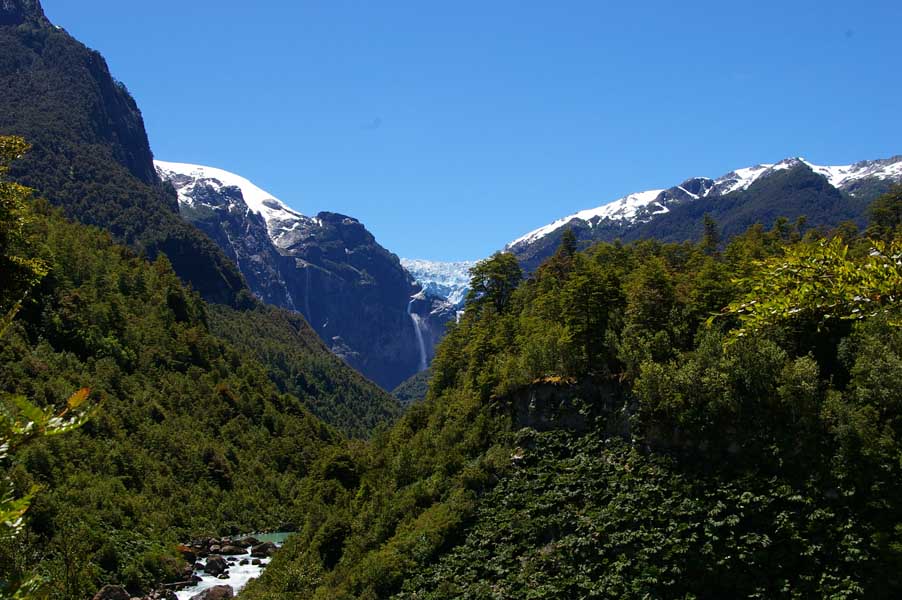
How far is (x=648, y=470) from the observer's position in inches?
Answer: 1433

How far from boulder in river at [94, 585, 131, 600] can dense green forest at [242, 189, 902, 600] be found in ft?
32.5

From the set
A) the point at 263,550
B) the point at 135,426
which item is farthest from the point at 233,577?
the point at 135,426

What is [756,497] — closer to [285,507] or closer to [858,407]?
[858,407]

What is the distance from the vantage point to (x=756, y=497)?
3062 cm

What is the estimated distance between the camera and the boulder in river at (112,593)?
52.2 meters

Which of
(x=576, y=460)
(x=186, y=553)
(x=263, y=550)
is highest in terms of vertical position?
(x=576, y=460)

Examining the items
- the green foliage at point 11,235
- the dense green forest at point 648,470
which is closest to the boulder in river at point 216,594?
the dense green forest at point 648,470

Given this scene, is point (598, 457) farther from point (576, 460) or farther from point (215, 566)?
point (215, 566)

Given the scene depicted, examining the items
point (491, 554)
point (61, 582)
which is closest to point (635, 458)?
point (491, 554)

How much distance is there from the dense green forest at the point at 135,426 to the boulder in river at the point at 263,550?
7.11 metres

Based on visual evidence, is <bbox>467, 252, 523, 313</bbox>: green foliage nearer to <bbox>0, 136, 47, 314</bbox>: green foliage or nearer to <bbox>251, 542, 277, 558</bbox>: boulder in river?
<bbox>251, 542, 277, 558</bbox>: boulder in river

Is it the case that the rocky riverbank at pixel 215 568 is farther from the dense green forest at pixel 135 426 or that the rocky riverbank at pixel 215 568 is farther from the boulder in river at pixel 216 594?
the dense green forest at pixel 135 426

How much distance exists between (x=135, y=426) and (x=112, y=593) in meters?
47.6

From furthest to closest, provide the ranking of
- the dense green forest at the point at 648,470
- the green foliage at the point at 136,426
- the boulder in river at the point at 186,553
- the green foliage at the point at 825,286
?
1. the boulder in river at the point at 186,553
2. the green foliage at the point at 136,426
3. the dense green forest at the point at 648,470
4. the green foliage at the point at 825,286
